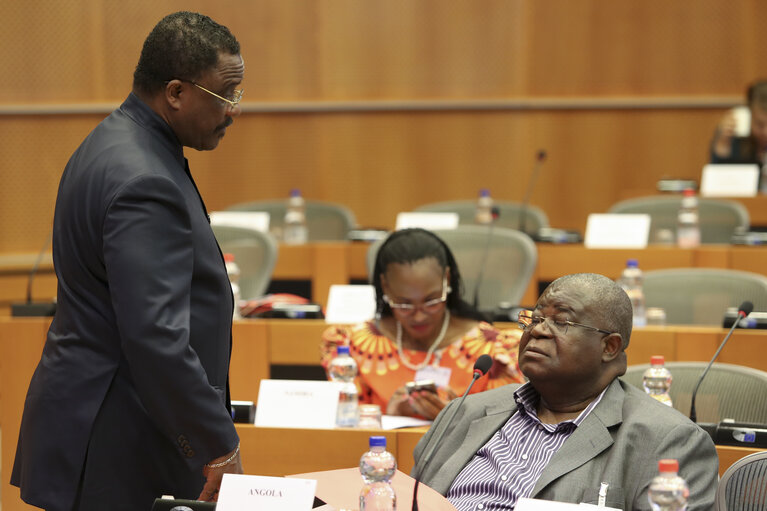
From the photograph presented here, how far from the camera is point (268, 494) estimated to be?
5.86 ft

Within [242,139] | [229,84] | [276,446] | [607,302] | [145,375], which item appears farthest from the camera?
[242,139]

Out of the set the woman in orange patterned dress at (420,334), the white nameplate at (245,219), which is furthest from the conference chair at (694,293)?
the white nameplate at (245,219)

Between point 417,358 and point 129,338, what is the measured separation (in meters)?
1.52

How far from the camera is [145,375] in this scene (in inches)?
75.1

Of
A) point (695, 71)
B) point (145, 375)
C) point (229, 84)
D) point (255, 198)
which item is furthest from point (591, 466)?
point (695, 71)

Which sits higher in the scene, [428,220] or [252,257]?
[428,220]

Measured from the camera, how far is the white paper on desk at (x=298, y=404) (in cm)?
279

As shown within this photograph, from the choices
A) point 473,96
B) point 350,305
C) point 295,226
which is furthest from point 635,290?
point 473,96

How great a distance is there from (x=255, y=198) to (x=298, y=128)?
0.60 m

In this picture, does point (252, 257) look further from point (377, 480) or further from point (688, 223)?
point (377, 480)

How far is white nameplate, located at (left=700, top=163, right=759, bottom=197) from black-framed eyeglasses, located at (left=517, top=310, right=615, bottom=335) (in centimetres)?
401

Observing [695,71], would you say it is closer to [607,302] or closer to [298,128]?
[298,128]

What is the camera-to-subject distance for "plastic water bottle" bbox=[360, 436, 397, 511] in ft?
6.14

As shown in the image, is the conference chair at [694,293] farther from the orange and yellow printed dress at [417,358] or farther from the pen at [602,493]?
the pen at [602,493]
